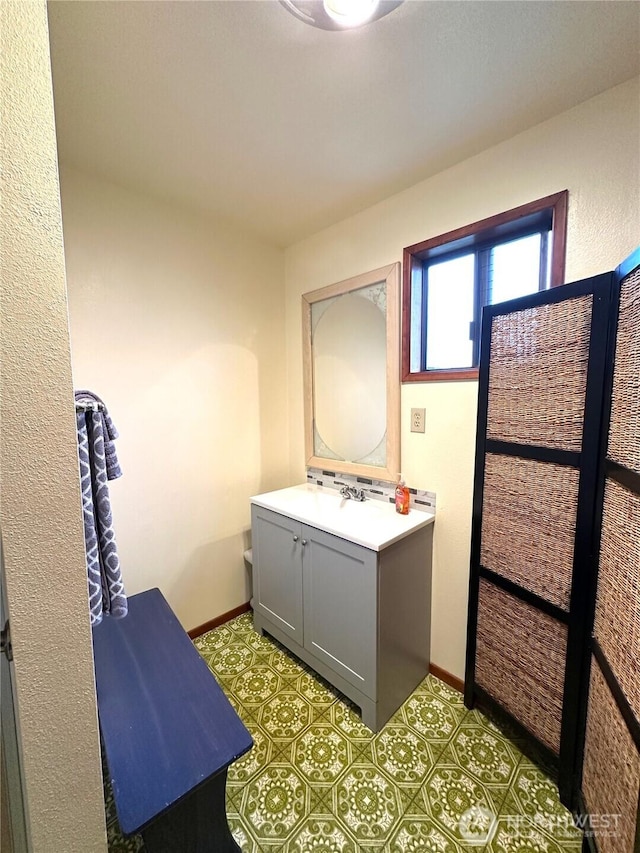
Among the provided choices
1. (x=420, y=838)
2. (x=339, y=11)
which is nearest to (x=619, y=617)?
(x=420, y=838)

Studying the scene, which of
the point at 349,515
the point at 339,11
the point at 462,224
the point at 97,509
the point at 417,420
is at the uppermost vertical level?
the point at 339,11

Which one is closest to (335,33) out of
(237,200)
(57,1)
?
(57,1)

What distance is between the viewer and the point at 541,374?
1.23m

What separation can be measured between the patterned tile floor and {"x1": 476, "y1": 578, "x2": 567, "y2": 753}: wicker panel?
0.67 ft

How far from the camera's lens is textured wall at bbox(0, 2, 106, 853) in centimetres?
50

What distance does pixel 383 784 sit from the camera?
4.27 ft

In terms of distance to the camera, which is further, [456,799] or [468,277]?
[468,277]

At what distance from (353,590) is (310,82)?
6.26 ft

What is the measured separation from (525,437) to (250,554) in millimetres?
1734

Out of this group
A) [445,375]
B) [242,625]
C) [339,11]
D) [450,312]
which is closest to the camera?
[339,11]

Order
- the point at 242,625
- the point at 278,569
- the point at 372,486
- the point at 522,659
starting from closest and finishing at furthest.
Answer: the point at 522,659, the point at 278,569, the point at 372,486, the point at 242,625

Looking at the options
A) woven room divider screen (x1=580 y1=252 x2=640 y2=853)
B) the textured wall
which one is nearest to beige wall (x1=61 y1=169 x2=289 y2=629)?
the textured wall

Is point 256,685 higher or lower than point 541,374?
lower

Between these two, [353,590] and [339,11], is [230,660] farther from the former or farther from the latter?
[339,11]
